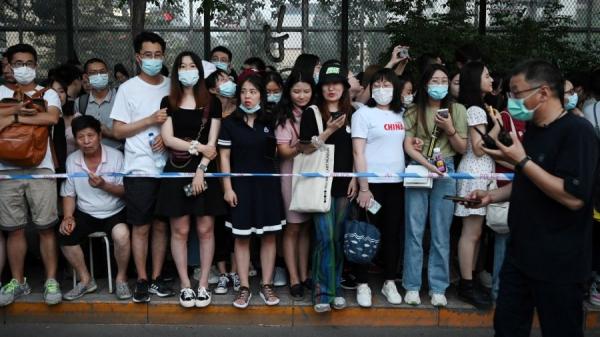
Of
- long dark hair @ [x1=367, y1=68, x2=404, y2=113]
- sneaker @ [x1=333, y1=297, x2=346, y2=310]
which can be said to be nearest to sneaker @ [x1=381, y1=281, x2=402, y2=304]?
sneaker @ [x1=333, y1=297, x2=346, y2=310]

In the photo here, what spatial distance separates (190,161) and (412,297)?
83.4 inches

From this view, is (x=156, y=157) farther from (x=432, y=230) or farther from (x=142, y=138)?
(x=432, y=230)

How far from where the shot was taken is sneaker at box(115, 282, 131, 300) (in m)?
5.10

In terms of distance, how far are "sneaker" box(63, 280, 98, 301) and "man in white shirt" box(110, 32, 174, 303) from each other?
0.43m

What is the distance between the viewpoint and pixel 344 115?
4746mm

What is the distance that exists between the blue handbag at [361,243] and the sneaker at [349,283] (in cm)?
62

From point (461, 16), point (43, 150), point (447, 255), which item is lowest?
point (447, 255)

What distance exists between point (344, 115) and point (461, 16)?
4.42 metres

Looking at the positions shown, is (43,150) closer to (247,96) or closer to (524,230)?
(247,96)

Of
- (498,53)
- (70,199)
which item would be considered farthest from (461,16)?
(70,199)

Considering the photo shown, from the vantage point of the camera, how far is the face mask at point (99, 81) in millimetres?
5648

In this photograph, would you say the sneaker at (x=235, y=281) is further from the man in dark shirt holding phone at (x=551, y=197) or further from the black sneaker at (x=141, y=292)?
the man in dark shirt holding phone at (x=551, y=197)

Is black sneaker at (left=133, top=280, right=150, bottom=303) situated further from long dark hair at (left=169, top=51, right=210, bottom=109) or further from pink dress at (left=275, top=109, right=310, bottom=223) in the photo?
long dark hair at (left=169, top=51, right=210, bottom=109)

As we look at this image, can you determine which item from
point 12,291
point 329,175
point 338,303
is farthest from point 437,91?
point 12,291
